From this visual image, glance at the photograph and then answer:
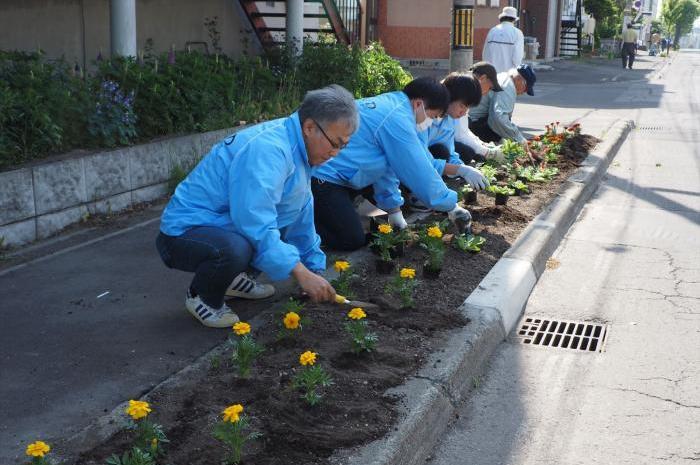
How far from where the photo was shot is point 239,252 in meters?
4.04

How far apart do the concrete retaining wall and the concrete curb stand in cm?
306

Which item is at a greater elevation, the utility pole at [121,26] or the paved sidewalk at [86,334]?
the utility pole at [121,26]

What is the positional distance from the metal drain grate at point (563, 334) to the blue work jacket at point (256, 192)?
5.15 feet

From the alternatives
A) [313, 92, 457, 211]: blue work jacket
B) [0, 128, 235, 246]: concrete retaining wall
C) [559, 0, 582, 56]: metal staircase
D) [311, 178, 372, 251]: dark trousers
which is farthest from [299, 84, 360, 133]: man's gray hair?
[559, 0, 582, 56]: metal staircase

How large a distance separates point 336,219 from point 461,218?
1.02 m

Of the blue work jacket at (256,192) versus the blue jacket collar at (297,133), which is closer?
the blue work jacket at (256,192)

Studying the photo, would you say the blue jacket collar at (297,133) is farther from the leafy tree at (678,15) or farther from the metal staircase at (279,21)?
the leafy tree at (678,15)

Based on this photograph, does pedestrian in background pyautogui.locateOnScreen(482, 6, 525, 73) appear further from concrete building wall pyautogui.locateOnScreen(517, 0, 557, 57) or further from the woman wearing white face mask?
concrete building wall pyautogui.locateOnScreen(517, 0, 557, 57)

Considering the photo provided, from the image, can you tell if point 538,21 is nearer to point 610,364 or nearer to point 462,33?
point 462,33

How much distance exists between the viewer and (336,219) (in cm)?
561

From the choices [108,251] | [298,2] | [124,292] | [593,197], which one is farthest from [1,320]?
[298,2]

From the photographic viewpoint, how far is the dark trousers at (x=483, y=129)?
9359 mm

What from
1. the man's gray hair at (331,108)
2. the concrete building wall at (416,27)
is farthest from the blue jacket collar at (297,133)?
the concrete building wall at (416,27)

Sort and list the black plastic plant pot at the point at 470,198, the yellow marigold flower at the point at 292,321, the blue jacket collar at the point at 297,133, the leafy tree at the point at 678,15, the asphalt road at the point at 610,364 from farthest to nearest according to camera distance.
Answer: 1. the leafy tree at the point at 678,15
2. the black plastic plant pot at the point at 470,198
3. the blue jacket collar at the point at 297,133
4. the yellow marigold flower at the point at 292,321
5. the asphalt road at the point at 610,364
